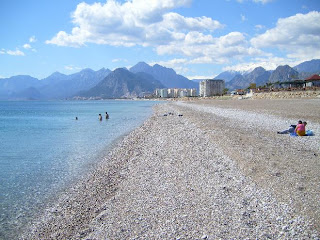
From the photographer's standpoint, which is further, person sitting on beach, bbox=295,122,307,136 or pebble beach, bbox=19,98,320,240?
person sitting on beach, bbox=295,122,307,136

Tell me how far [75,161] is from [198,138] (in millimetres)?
7546

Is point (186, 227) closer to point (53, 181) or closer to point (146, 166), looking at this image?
point (146, 166)

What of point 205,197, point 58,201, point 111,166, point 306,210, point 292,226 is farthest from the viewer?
point 111,166

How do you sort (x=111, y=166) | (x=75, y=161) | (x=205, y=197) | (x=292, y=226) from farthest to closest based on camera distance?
1. (x=75, y=161)
2. (x=111, y=166)
3. (x=205, y=197)
4. (x=292, y=226)

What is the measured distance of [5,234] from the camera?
6.57 metres

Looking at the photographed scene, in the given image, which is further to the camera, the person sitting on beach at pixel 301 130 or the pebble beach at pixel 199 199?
the person sitting on beach at pixel 301 130

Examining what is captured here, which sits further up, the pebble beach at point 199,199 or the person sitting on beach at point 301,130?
the person sitting on beach at point 301,130

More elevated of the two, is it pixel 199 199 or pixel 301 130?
pixel 301 130

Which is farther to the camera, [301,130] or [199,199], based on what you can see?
[301,130]

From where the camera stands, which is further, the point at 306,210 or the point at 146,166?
the point at 146,166

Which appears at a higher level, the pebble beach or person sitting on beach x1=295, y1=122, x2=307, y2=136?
person sitting on beach x1=295, y1=122, x2=307, y2=136

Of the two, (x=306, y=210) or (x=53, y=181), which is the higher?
(x=306, y=210)

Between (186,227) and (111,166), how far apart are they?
7.45 m

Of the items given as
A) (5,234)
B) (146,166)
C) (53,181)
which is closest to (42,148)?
(53,181)
